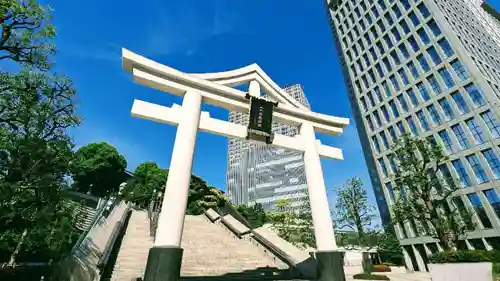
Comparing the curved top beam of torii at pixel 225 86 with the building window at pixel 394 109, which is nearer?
the curved top beam of torii at pixel 225 86

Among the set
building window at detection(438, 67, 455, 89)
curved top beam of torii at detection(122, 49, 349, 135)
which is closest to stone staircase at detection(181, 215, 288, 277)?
curved top beam of torii at detection(122, 49, 349, 135)

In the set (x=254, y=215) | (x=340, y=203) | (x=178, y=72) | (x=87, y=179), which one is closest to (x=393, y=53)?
(x=340, y=203)

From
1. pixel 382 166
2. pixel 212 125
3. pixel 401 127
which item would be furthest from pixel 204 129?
pixel 382 166

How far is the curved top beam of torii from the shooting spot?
6.70m

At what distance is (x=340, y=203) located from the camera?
26.2m

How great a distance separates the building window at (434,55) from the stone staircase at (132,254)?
3408 cm

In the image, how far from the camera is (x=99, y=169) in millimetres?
30266

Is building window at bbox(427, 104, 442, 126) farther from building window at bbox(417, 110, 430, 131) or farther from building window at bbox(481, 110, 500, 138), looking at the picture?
building window at bbox(481, 110, 500, 138)

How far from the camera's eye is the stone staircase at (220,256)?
8.38 m

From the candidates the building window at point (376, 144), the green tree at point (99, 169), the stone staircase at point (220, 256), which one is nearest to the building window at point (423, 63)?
the building window at point (376, 144)

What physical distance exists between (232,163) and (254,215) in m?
51.8

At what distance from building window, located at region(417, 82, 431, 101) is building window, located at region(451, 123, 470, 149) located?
4.50 m

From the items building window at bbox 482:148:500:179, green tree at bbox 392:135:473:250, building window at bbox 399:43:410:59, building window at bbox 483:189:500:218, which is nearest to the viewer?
green tree at bbox 392:135:473:250

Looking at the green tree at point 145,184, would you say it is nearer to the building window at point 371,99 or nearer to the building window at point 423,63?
the building window at point 371,99
